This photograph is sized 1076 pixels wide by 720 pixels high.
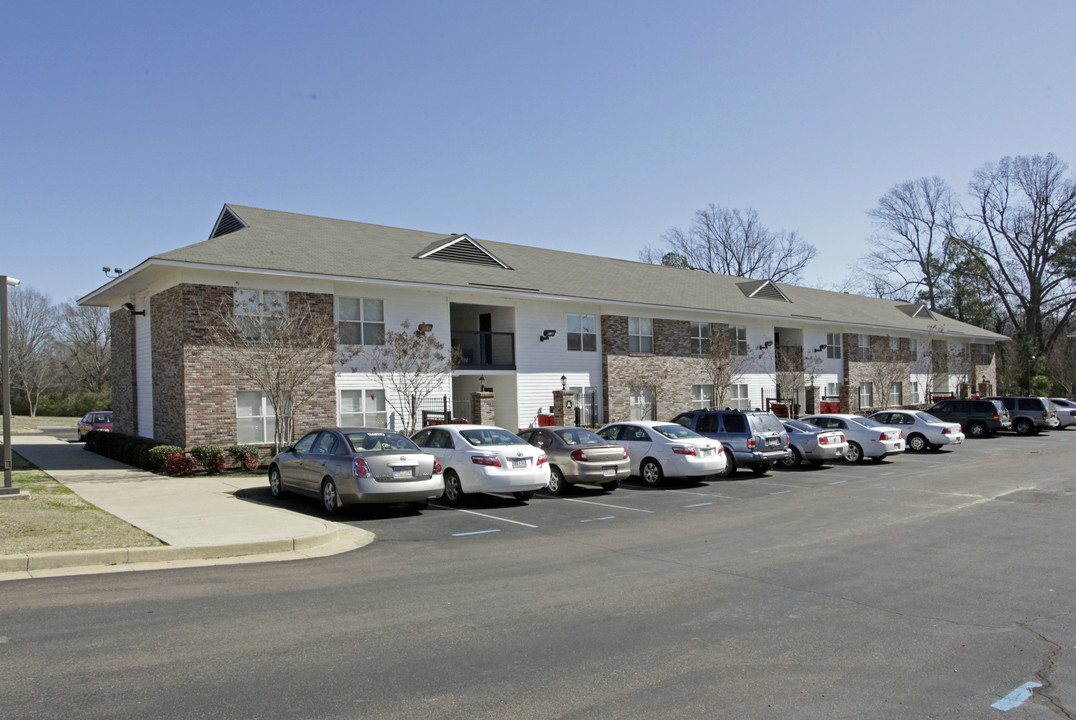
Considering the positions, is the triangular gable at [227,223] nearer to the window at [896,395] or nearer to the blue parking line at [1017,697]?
the blue parking line at [1017,697]

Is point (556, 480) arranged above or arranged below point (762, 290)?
below

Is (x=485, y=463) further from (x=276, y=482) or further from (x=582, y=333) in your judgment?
(x=582, y=333)

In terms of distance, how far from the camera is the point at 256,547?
951cm

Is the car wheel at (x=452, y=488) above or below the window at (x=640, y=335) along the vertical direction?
below

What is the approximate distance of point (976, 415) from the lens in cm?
3281

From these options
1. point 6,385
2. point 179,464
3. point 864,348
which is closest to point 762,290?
point 864,348

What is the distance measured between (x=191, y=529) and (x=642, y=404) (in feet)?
70.0

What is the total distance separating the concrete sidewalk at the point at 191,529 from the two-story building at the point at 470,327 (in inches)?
135

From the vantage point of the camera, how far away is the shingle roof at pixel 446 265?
20438 millimetres

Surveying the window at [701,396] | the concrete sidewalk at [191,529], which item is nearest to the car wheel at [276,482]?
the concrete sidewalk at [191,529]

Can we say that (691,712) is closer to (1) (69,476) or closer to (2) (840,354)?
(1) (69,476)

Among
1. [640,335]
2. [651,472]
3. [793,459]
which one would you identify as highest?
[640,335]

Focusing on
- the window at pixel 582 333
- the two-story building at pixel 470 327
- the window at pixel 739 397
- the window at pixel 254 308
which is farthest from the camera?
the window at pixel 739 397

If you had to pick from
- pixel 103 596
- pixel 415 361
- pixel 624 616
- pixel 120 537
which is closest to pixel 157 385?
pixel 415 361
